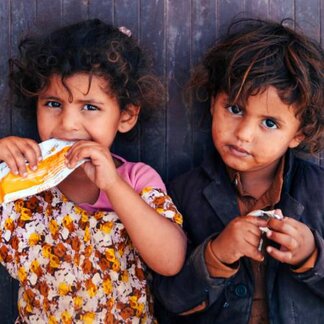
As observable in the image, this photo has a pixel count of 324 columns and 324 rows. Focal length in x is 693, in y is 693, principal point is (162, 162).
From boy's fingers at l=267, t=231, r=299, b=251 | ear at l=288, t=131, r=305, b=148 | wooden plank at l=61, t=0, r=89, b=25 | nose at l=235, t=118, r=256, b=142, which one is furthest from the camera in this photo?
wooden plank at l=61, t=0, r=89, b=25

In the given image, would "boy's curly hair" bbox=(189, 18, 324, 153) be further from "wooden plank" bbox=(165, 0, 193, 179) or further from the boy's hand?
the boy's hand

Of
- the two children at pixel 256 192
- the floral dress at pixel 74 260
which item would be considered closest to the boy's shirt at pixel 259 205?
the two children at pixel 256 192

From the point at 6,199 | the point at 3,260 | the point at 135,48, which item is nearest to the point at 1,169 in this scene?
the point at 6,199

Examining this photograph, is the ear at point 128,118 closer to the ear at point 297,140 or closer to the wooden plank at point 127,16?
the wooden plank at point 127,16

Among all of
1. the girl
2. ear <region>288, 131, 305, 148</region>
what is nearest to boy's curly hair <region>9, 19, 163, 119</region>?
the girl

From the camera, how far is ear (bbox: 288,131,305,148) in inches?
76.4

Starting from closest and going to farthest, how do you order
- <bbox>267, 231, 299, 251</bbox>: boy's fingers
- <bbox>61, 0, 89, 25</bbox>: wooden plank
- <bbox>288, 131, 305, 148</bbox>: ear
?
<bbox>267, 231, 299, 251</bbox>: boy's fingers, <bbox>288, 131, 305, 148</bbox>: ear, <bbox>61, 0, 89, 25</bbox>: wooden plank

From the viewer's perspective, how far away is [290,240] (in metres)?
1.72

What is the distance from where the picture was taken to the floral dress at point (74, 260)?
1891 millimetres

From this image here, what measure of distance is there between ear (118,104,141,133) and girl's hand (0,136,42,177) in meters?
0.28

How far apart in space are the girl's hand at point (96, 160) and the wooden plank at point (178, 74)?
0.43m

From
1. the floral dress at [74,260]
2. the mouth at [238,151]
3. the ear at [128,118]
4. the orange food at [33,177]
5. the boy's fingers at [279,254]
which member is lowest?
the floral dress at [74,260]

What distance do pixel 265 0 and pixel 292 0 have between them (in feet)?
0.28

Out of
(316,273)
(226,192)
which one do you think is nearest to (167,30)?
(226,192)
